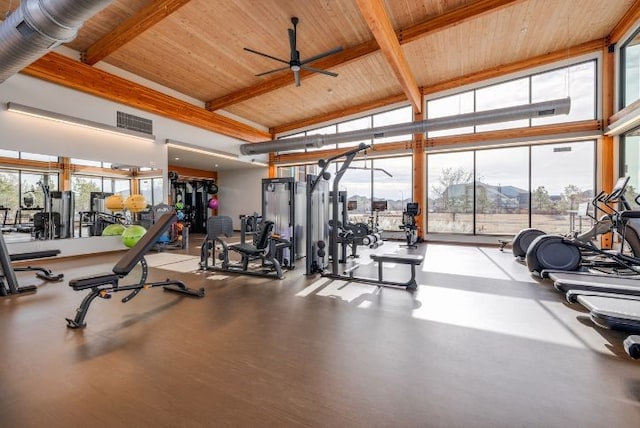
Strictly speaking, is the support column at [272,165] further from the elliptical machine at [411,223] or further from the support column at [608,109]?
the support column at [608,109]

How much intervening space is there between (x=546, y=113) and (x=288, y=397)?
7.51 meters

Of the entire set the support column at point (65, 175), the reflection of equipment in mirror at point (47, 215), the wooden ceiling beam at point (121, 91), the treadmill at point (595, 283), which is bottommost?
the treadmill at point (595, 283)

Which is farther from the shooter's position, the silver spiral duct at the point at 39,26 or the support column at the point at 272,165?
the support column at the point at 272,165

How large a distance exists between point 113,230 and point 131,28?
13.8ft

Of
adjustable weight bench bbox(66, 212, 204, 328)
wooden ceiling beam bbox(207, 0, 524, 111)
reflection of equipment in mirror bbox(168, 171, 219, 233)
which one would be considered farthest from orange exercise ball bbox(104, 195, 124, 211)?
reflection of equipment in mirror bbox(168, 171, 219, 233)

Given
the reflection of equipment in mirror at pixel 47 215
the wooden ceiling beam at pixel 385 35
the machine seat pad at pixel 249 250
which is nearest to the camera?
the wooden ceiling beam at pixel 385 35

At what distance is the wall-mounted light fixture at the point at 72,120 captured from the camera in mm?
5125

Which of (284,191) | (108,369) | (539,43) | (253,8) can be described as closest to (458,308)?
(108,369)

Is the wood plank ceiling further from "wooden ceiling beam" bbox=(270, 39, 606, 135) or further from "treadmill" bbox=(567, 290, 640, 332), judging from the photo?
"treadmill" bbox=(567, 290, 640, 332)

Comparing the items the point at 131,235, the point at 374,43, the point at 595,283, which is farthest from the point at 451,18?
the point at 131,235

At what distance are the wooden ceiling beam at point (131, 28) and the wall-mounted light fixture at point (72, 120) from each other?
1185 mm

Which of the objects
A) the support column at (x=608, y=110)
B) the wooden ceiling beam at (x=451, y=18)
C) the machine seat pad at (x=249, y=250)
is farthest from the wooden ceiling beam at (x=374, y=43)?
the machine seat pad at (x=249, y=250)

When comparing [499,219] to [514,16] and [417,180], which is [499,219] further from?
[514,16]

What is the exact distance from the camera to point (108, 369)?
1915mm
